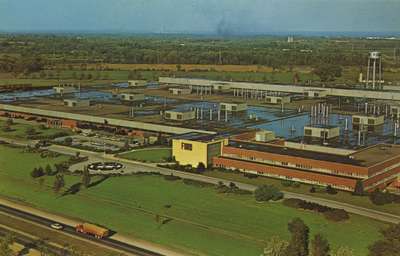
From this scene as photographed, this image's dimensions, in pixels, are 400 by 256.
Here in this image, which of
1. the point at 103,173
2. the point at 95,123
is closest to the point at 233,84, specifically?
the point at 95,123

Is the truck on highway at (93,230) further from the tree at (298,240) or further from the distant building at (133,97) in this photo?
the distant building at (133,97)

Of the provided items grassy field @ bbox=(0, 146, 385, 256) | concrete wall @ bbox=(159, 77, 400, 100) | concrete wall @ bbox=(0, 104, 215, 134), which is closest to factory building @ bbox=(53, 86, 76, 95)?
concrete wall @ bbox=(0, 104, 215, 134)

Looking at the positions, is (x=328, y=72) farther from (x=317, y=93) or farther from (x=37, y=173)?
(x=37, y=173)

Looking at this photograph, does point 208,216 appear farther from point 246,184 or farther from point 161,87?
point 161,87

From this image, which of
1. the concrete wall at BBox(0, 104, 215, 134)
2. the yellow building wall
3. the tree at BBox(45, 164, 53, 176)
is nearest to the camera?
the tree at BBox(45, 164, 53, 176)

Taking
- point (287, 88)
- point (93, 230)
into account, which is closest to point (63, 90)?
point (287, 88)

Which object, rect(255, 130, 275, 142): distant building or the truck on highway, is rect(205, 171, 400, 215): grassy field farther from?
the truck on highway

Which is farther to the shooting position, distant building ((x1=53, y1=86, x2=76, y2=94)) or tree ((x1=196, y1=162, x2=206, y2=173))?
distant building ((x1=53, y1=86, x2=76, y2=94))
